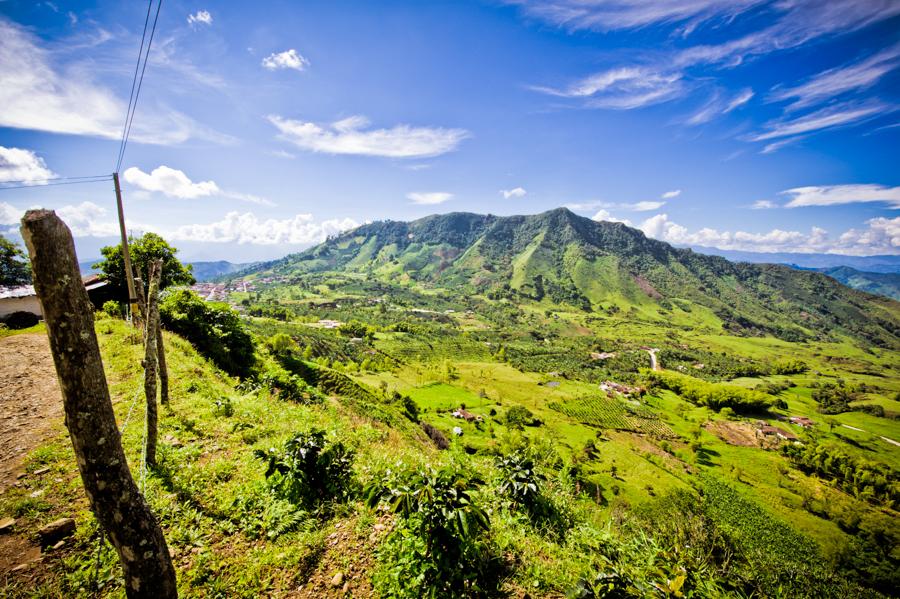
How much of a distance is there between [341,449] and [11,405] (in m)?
12.0

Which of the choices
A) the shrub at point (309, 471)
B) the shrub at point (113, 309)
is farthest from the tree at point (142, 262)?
the shrub at point (309, 471)

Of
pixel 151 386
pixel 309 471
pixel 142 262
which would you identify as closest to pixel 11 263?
pixel 142 262

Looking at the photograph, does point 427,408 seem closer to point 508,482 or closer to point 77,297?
point 508,482

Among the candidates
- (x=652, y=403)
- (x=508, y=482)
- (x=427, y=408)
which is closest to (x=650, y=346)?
(x=652, y=403)

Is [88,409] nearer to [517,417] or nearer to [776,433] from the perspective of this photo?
[517,417]

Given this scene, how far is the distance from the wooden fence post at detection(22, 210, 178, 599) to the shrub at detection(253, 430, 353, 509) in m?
3.42

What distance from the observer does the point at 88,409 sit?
3.65 m

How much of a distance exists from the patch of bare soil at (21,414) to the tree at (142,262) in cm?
1096

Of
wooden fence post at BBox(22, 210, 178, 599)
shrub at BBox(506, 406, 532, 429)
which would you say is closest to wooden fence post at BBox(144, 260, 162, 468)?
wooden fence post at BBox(22, 210, 178, 599)

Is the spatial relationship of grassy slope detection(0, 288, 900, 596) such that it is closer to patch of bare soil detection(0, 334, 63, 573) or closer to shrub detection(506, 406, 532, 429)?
patch of bare soil detection(0, 334, 63, 573)

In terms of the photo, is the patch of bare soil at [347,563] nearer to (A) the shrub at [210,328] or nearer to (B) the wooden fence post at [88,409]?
(B) the wooden fence post at [88,409]

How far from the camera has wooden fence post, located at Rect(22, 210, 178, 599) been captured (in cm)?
337

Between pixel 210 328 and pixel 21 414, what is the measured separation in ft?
37.8

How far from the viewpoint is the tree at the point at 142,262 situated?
26297 millimetres
